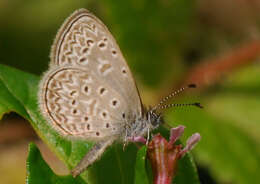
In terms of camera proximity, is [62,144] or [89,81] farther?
[89,81]

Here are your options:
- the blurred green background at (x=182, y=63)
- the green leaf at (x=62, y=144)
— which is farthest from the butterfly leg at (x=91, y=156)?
the blurred green background at (x=182, y=63)

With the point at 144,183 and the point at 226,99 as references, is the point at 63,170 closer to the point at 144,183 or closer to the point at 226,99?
the point at 226,99

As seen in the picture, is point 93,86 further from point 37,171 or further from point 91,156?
point 37,171

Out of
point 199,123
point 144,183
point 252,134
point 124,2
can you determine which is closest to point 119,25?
point 124,2

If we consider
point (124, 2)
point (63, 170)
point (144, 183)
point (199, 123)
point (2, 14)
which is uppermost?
point (2, 14)

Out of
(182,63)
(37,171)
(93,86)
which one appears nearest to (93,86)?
(93,86)

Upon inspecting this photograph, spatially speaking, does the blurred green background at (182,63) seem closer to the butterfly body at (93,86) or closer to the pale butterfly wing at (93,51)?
the butterfly body at (93,86)

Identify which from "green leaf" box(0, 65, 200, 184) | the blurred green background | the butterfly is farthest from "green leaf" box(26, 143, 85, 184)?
the blurred green background
